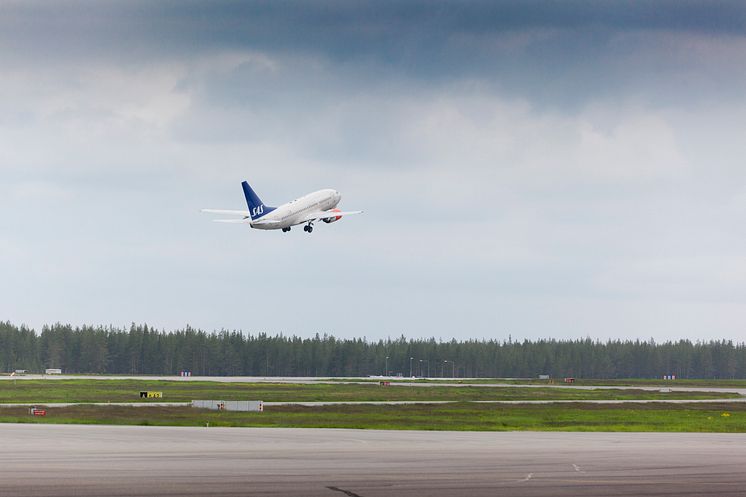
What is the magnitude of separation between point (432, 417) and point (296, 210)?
152ft

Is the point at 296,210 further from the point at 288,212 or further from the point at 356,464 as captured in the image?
the point at 356,464

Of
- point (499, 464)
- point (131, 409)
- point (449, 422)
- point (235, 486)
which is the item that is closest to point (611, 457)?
point (499, 464)

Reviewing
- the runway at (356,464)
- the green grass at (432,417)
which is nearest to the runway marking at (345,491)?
the runway at (356,464)

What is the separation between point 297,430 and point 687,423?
31166 millimetres

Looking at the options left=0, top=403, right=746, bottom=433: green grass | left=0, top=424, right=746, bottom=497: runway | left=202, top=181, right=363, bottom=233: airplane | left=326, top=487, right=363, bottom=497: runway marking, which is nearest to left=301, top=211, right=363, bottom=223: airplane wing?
left=202, top=181, right=363, bottom=233: airplane

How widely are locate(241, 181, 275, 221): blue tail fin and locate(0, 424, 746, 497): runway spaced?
6285 cm

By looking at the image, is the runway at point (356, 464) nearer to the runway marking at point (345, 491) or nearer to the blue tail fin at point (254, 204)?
the runway marking at point (345, 491)

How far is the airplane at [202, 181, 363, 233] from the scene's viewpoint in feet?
411

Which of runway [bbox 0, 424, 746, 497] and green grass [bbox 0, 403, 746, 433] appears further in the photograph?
green grass [bbox 0, 403, 746, 433]

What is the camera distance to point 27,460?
42375mm

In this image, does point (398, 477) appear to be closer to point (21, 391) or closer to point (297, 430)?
point (297, 430)

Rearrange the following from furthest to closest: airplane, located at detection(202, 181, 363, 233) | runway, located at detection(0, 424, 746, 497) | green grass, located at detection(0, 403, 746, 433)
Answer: airplane, located at detection(202, 181, 363, 233), green grass, located at detection(0, 403, 746, 433), runway, located at detection(0, 424, 746, 497)

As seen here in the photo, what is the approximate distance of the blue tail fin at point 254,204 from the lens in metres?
127

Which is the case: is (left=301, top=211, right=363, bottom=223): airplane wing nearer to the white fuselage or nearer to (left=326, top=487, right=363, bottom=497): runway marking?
the white fuselage
